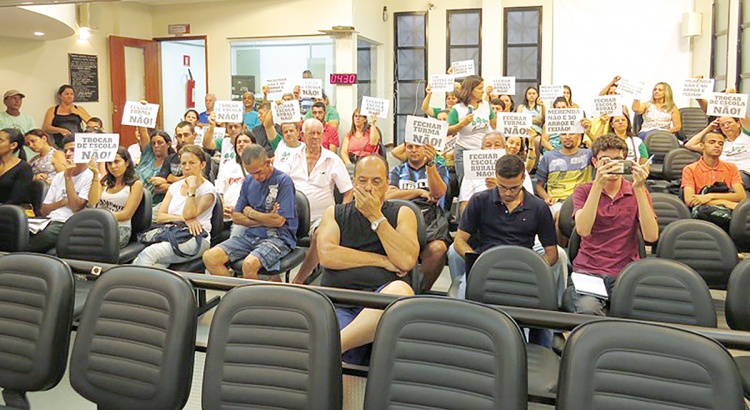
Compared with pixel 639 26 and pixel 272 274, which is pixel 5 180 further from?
pixel 639 26

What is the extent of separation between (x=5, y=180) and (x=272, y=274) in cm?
243

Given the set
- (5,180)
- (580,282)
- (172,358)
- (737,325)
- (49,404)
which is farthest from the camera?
(5,180)

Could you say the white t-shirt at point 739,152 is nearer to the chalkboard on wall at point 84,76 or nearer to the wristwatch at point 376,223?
the wristwatch at point 376,223

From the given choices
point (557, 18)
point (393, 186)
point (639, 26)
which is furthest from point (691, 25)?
point (393, 186)

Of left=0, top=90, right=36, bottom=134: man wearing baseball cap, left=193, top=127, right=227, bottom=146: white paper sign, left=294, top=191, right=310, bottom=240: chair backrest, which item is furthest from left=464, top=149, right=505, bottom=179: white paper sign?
left=0, top=90, right=36, bottom=134: man wearing baseball cap

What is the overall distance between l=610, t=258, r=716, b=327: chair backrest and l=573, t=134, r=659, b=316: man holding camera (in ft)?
2.23

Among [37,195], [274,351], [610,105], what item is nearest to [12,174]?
[37,195]

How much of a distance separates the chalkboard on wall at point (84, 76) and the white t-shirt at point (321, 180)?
5636mm

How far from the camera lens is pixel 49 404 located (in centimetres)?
294

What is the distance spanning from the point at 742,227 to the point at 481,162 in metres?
1.76

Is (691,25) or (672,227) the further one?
(691,25)

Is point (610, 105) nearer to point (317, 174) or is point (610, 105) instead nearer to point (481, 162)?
point (481, 162)

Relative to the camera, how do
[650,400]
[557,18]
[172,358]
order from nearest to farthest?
[650,400] < [172,358] < [557,18]

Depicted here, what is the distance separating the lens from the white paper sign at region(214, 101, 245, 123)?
602 centimetres
